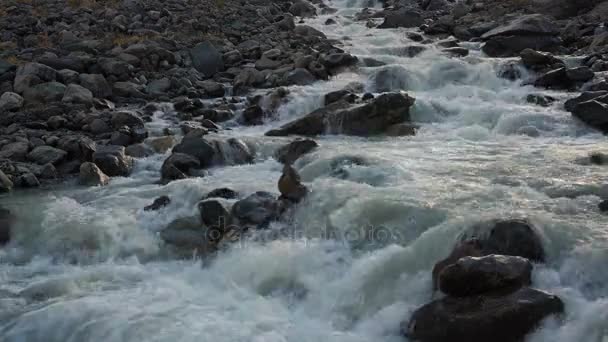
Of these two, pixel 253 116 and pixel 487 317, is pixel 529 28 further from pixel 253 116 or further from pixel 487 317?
pixel 487 317

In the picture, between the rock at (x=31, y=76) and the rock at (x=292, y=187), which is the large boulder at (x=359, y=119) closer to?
the rock at (x=292, y=187)

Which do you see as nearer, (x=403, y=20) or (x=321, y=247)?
(x=321, y=247)

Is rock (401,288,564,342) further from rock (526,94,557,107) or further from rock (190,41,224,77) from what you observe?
rock (190,41,224,77)

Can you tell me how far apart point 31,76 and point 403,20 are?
41.0 ft

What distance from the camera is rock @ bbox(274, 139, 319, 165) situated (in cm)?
1091

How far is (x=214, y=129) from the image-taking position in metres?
13.1

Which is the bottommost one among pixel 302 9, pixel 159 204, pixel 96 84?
pixel 159 204

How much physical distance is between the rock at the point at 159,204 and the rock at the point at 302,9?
59.8 ft

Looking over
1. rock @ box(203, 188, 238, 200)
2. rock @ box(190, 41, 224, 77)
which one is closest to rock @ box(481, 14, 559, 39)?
rock @ box(190, 41, 224, 77)

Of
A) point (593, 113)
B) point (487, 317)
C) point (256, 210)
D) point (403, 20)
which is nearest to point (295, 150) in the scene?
point (256, 210)

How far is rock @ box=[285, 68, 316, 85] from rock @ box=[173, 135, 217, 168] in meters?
4.80

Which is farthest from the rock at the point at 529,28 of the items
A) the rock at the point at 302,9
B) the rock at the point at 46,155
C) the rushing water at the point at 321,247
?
the rock at the point at 46,155

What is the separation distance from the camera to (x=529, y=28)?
17.8 m

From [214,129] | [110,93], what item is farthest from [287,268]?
[110,93]
